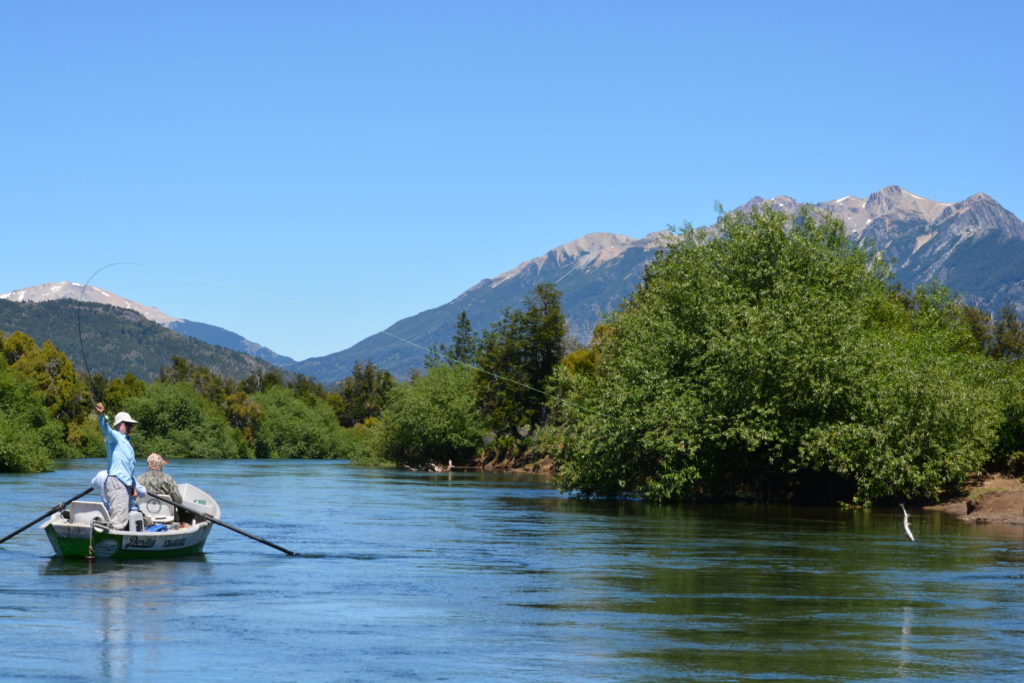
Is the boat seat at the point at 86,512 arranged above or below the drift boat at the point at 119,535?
above

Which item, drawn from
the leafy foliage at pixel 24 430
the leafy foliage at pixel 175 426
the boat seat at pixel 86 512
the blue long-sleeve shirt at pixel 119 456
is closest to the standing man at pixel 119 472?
the blue long-sleeve shirt at pixel 119 456

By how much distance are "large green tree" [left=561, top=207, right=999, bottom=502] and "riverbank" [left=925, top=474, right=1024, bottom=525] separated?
1.02m

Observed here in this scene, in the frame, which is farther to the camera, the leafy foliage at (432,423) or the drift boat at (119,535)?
the leafy foliage at (432,423)

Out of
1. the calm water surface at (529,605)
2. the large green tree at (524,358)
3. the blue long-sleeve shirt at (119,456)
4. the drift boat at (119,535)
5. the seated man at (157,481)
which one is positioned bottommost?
the calm water surface at (529,605)

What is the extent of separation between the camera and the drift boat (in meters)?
27.2

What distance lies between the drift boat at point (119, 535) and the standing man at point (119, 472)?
287 millimetres

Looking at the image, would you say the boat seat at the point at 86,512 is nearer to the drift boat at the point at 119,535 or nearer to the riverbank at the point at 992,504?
the drift boat at the point at 119,535

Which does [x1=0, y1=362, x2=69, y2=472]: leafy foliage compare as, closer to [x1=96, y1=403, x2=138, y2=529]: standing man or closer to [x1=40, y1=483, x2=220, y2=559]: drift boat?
[x1=40, y1=483, x2=220, y2=559]: drift boat

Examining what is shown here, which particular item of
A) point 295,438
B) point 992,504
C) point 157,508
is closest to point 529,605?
point 157,508

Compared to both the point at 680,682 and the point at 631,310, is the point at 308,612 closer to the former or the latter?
the point at 680,682

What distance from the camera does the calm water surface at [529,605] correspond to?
54.3 feet

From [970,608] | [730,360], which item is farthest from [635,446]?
[970,608]

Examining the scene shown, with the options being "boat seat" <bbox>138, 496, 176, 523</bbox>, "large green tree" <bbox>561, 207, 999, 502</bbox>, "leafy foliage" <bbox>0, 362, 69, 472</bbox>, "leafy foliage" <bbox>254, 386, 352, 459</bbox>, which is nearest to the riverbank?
"large green tree" <bbox>561, 207, 999, 502</bbox>

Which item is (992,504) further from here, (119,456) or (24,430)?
(24,430)
